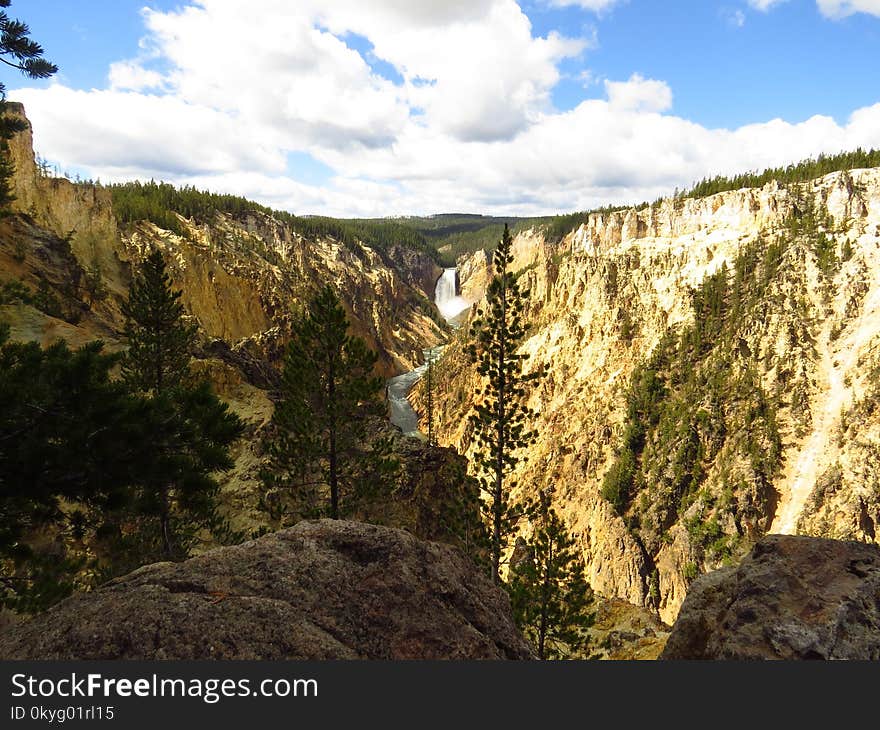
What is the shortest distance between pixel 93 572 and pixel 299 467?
5996 mm

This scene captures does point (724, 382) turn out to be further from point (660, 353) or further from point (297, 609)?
point (297, 609)

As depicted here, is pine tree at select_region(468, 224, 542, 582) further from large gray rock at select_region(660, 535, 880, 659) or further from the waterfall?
the waterfall

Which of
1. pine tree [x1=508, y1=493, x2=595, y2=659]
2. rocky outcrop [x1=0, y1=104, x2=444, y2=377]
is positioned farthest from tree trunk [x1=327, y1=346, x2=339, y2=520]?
rocky outcrop [x1=0, y1=104, x2=444, y2=377]

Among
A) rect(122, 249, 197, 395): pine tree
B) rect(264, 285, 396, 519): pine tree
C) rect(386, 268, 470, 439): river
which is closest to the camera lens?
rect(264, 285, 396, 519): pine tree

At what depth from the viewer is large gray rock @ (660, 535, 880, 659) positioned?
198 inches

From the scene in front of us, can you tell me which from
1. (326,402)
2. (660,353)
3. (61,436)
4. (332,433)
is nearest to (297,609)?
(61,436)

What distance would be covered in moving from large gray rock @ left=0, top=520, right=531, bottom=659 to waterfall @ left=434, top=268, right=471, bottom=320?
6034 inches

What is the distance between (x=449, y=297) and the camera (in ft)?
561

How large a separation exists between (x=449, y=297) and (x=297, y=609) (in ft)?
553

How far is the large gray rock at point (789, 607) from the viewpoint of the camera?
5.03 metres

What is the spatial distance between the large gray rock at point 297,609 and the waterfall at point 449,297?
153 meters

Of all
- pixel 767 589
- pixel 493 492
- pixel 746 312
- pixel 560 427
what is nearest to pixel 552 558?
pixel 493 492

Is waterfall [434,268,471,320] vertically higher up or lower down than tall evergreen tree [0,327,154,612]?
higher up

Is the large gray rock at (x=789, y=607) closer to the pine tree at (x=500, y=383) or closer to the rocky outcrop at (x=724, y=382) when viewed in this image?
the pine tree at (x=500, y=383)
